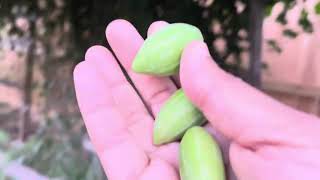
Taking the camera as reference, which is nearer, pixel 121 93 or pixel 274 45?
pixel 121 93

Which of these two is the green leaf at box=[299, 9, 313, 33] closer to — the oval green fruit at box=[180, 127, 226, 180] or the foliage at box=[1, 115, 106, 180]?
the foliage at box=[1, 115, 106, 180]

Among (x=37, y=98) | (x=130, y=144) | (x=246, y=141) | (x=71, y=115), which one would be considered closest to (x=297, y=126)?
(x=246, y=141)

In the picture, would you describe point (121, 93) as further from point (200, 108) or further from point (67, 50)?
point (67, 50)

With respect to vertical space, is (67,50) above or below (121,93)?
below

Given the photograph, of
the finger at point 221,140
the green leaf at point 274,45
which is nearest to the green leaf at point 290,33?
the green leaf at point 274,45

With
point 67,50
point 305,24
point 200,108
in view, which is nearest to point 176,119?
point 200,108

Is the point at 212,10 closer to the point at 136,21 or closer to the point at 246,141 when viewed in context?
the point at 136,21

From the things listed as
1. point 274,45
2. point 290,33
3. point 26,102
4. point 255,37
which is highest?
point 255,37
